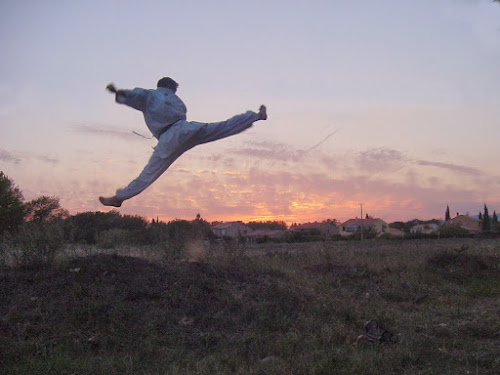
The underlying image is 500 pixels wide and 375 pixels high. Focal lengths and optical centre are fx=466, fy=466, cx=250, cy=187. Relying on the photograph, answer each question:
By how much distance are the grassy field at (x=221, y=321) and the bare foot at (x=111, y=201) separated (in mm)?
2049

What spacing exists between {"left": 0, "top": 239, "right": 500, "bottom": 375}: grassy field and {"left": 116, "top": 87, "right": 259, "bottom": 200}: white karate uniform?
7.54 feet

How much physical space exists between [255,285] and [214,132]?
5049 mm

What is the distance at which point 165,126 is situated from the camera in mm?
4629

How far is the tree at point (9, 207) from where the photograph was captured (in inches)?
931

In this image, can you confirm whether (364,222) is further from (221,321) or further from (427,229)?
(221,321)

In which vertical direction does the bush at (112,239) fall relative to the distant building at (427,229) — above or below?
above

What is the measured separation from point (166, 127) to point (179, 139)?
291mm

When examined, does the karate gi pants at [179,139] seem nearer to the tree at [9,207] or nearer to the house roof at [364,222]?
the tree at [9,207]

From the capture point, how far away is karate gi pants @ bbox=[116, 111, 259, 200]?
4.39 meters

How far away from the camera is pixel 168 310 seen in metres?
7.21

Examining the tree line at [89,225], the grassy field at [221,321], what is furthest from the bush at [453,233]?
the grassy field at [221,321]

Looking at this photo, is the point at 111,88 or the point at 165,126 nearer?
the point at 111,88

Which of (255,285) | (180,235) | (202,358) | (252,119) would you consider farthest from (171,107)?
(180,235)

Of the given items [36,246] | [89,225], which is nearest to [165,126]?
[36,246]
